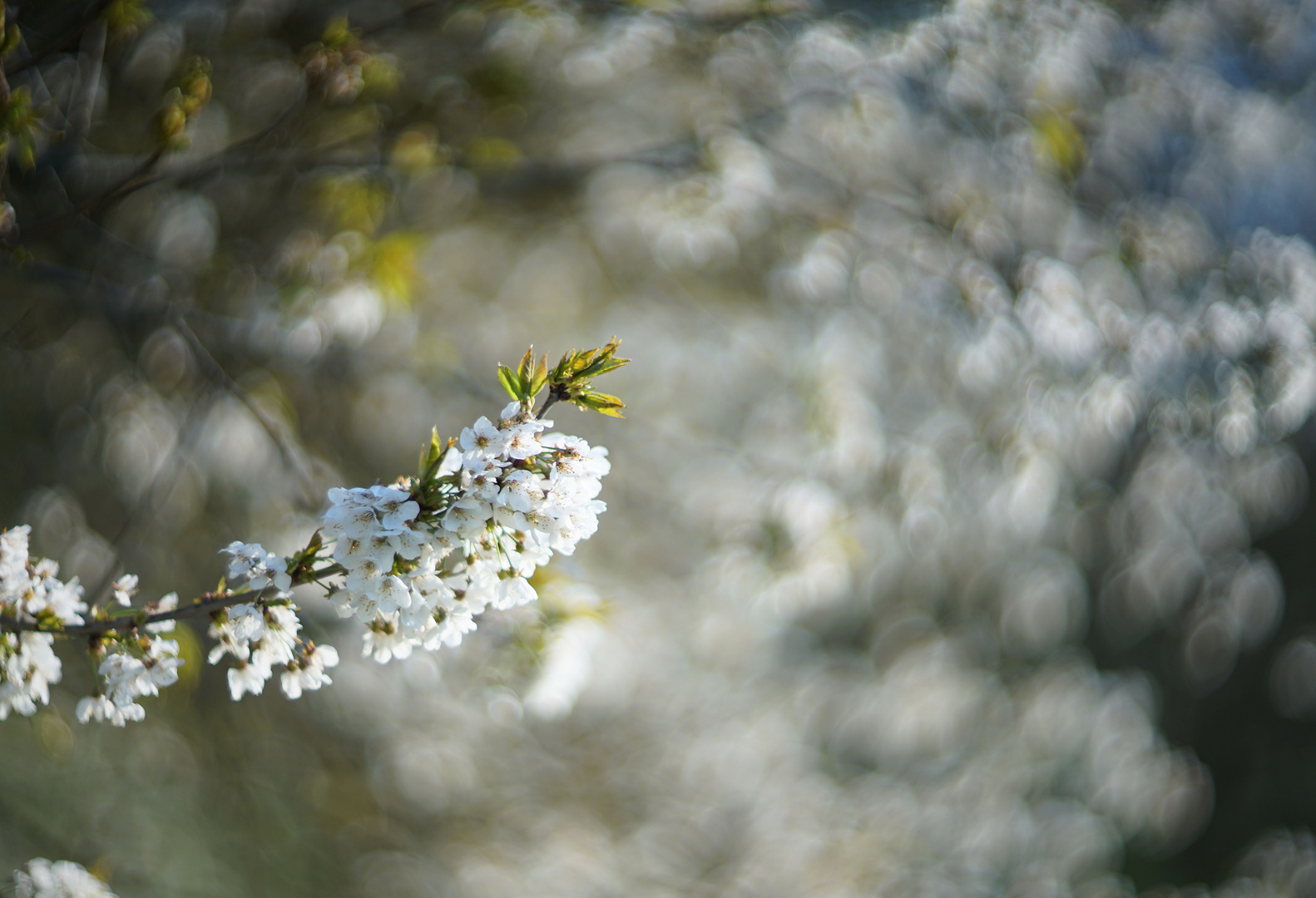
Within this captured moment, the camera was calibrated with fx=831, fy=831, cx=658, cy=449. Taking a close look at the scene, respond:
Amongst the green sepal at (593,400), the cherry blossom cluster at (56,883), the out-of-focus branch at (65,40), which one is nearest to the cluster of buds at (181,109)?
the out-of-focus branch at (65,40)

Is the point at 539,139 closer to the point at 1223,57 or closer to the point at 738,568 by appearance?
the point at 738,568

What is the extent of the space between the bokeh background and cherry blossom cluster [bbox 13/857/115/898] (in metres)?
0.40

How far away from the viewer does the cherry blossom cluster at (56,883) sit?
150 centimetres

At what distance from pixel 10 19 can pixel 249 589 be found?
147 centimetres

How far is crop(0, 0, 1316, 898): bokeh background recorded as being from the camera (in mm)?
2477

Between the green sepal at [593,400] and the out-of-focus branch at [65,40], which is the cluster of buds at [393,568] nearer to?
the green sepal at [593,400]

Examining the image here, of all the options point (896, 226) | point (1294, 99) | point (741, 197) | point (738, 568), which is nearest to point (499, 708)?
point (738, 568)

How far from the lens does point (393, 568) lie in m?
0.96

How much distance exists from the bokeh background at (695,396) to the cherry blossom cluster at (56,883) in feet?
1.32

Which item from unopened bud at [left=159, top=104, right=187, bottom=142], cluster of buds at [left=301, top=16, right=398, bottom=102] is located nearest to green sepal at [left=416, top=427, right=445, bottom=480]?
unopened bud at [left=159, top=104, right=187, bottom=142]

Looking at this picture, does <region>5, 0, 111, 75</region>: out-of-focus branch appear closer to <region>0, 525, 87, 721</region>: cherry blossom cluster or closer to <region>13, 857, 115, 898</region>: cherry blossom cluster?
<region>0, 525, 87, 721</region>: cherry blossom cluster

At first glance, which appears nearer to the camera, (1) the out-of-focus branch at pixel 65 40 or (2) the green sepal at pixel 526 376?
(2) the green sepal at pixel 526 376

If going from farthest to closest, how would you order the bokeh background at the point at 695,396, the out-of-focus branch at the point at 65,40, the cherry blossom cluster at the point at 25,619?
→ the bokeh background at the point at 695,396
the out-of-focus branch at the point at 65,40
the cherry blossom cluster at the point at 25,619

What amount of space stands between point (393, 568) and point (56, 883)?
47.0 inches
